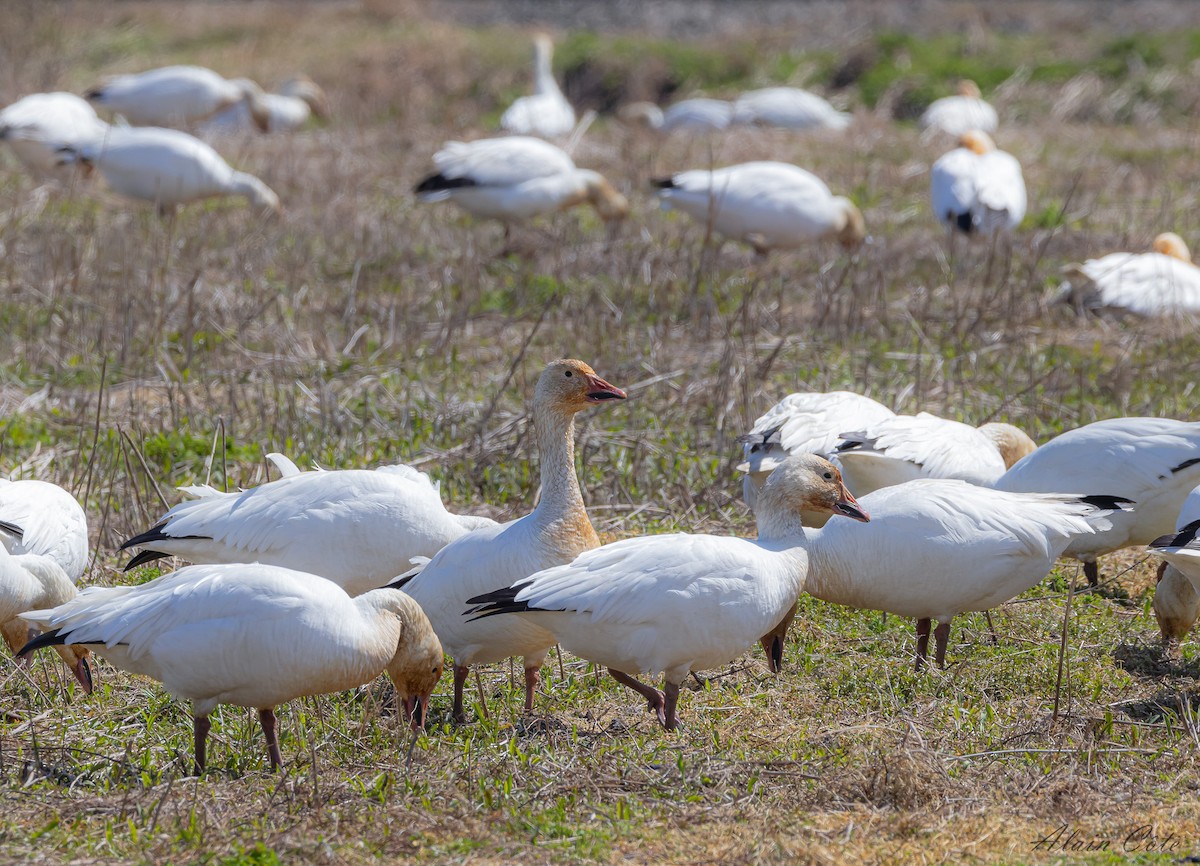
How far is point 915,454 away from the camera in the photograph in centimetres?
540

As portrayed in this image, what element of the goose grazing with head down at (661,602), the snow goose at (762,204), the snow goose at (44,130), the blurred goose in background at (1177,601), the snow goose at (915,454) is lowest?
the blurred goose in background at (1177,601)

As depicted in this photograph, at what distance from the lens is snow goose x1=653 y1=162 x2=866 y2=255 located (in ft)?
30.6

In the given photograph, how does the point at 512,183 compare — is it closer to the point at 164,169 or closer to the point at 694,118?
the point at 164,169

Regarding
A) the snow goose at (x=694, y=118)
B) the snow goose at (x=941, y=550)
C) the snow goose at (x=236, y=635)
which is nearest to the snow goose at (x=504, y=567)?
the snow goose at (x=236, y=635)

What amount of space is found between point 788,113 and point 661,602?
12.6m

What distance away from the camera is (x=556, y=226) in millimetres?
10664

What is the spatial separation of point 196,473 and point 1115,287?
563 cm

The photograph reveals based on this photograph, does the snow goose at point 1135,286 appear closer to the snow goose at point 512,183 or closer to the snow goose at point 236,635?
the snow goose at point 512,183

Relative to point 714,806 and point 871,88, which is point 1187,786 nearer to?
point 714,806

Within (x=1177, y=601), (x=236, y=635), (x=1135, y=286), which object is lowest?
(x=1177, y=601)

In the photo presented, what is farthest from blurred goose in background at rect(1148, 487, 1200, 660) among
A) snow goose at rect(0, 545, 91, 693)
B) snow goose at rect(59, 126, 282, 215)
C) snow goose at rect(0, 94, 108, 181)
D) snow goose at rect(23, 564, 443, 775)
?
snow goose at rect(0, 94, 108, 181)

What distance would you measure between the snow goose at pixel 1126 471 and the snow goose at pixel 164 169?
704 centimetres

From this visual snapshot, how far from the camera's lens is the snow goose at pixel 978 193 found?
1005 cm

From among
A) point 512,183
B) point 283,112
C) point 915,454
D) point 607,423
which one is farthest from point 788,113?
point 915,454
